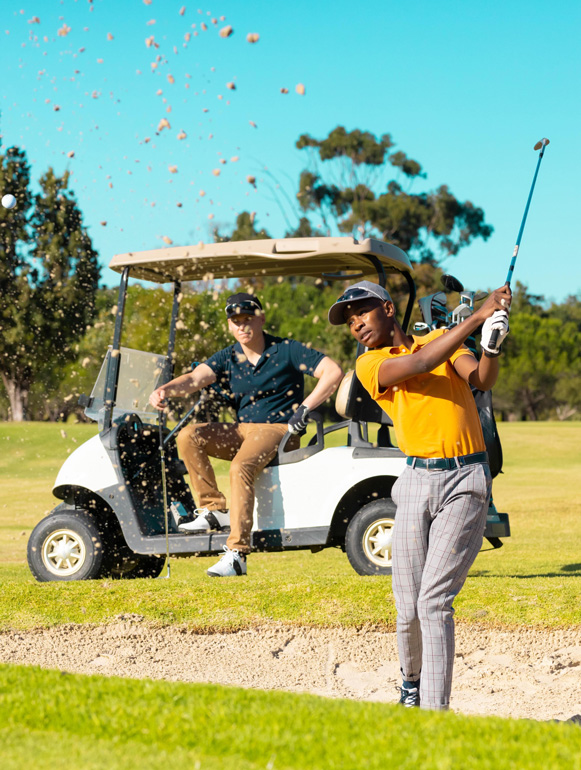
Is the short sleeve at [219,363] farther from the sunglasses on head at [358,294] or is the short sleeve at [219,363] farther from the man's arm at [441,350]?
the man's arm at [441,350]

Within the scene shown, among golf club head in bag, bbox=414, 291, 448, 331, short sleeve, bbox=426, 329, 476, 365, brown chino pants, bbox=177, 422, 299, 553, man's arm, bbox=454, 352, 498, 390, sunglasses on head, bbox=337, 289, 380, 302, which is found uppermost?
golf club head in bag, bbox=414, 291, 448, 331

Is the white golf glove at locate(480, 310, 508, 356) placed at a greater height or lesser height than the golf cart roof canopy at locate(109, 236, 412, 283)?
lesser

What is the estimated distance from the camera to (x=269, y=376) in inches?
242

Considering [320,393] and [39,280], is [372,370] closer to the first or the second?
[320,393]

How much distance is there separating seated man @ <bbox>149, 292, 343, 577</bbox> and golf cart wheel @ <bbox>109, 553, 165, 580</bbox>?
0.87 m

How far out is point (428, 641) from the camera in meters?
3.35

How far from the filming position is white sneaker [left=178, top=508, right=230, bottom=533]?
614cm

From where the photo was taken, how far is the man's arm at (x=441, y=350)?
10.3ft

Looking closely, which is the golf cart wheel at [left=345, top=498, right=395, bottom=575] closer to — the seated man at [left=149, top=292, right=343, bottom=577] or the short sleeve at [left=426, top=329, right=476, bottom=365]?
the seated man at [left=149, top=292, right=343, bottom=577]

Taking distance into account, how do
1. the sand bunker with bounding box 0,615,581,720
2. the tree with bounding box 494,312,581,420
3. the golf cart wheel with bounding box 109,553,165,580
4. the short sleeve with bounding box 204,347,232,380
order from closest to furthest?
the sand bunker with bounding box 0,615,581,720
the short sleeve with bounding box 204,347,232,380
the golf cart wheel with bounding box 109,553,165,580
the tree with bounding box 494,312,581,420

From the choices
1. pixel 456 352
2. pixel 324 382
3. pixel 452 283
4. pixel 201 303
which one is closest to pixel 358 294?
pixel 456 352

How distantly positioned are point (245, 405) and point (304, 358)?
545 millimetres

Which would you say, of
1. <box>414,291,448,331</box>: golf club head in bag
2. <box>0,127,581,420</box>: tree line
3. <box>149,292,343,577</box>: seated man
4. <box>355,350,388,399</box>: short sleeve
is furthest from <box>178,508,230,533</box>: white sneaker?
<box>0,127,581,420</box>: tree line

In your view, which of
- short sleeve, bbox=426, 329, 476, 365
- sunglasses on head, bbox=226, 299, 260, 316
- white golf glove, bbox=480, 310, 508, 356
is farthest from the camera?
sunglasses on head, bbox=226, 299, 260, 316
